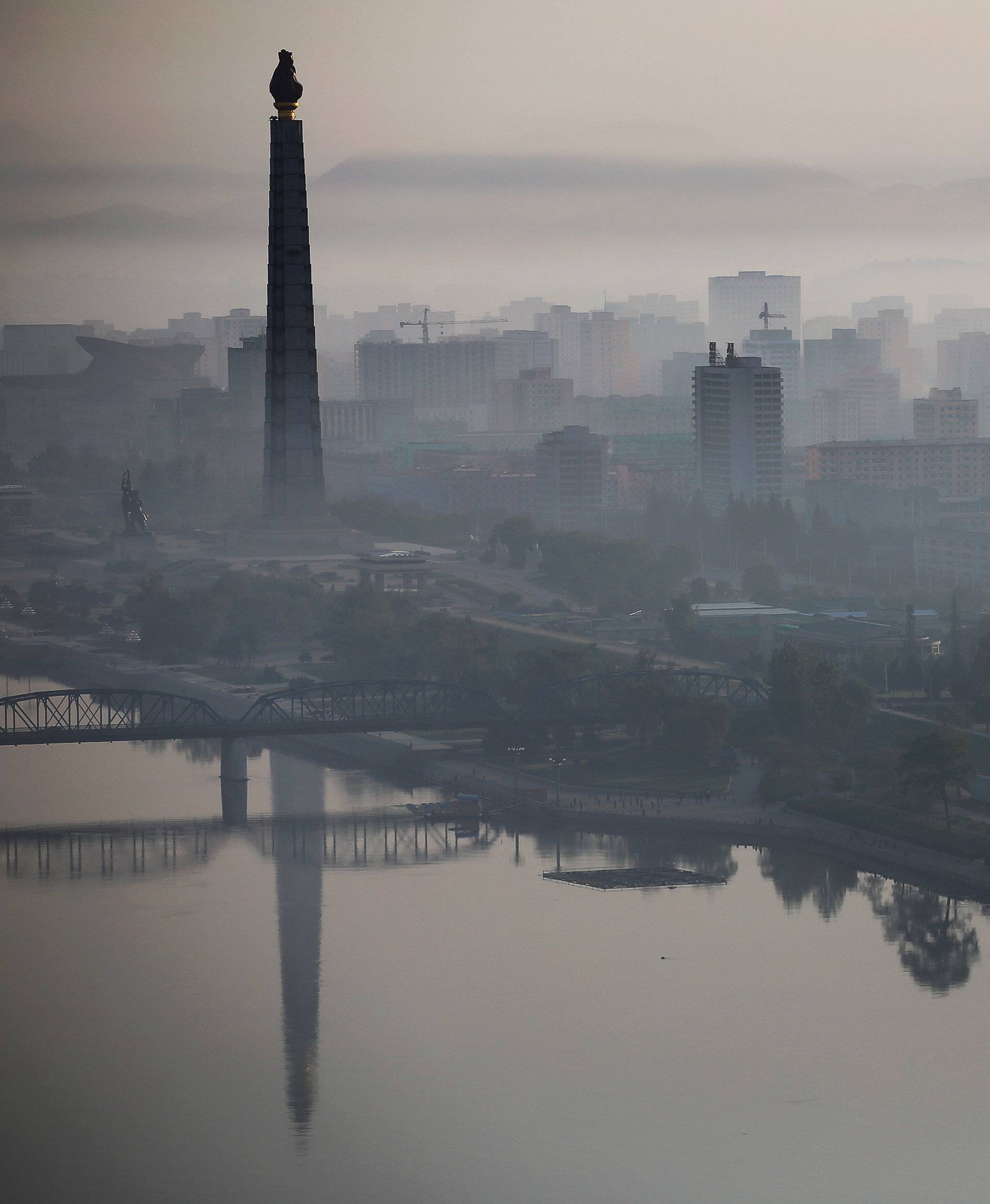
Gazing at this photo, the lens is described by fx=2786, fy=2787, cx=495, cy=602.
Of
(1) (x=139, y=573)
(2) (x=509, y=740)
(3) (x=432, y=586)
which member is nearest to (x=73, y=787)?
(2) (x=509, y=740)

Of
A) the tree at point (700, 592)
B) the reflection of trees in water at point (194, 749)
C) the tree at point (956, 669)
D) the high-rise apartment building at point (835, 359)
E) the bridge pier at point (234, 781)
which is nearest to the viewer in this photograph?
the bridge pier at point (234, 781)

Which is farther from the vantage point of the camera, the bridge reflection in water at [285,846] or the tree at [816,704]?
the tree at [816,704]

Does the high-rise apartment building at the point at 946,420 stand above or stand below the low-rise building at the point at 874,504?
above

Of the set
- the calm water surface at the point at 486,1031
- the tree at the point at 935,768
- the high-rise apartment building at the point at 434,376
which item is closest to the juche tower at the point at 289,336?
the calm water surface at the point at 486,1031

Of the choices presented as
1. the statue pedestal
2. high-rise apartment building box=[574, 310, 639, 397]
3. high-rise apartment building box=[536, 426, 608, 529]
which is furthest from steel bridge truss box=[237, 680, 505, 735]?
high-rise apartment building box=[574, 310, 639, 397]

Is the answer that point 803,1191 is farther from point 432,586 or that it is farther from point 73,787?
point 432,586

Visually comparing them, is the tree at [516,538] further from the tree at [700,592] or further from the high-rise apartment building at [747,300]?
the high-rise apartment building at [747,300]
